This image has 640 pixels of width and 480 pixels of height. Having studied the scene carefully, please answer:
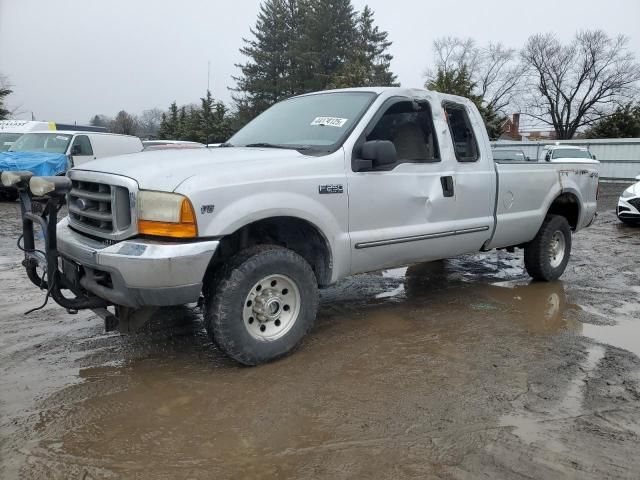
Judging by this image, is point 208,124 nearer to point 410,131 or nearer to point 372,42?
point 372,42

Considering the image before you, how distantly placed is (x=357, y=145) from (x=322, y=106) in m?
0.75

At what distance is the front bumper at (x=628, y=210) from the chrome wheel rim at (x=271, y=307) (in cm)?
954

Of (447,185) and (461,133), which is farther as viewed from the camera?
(461,133)

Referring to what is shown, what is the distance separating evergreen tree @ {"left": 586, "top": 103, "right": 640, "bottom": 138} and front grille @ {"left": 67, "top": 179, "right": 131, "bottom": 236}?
136 feet

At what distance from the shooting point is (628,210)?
1085 centimetres

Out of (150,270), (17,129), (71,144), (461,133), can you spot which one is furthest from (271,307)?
(17,129)

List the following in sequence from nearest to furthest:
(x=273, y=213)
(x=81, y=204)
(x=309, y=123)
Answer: (x=273, y=213) < (x=81, y=204) < (x=309, y=123)

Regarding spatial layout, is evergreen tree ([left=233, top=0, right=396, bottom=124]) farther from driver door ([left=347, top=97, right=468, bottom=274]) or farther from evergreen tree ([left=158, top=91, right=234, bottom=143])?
driver door ([left=347, top=97, right=468, bottom=274])

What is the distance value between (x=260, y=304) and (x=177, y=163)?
108cm

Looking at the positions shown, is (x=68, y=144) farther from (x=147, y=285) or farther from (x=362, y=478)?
(x=362, y=478)

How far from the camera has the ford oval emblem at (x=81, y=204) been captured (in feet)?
12.2

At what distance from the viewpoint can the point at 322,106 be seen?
15.2ft

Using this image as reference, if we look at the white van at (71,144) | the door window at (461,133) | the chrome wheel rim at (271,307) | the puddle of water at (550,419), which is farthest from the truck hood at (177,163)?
the white van at (71,144)

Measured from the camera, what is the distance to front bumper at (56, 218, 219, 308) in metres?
3.14
